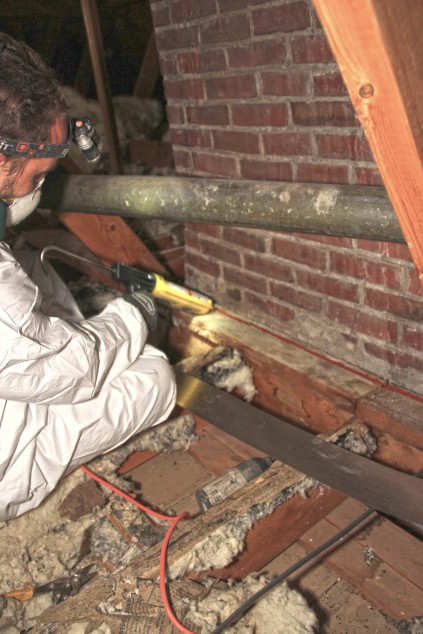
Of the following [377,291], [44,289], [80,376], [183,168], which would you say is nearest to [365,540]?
[377,291]

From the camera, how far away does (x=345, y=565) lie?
152 cm

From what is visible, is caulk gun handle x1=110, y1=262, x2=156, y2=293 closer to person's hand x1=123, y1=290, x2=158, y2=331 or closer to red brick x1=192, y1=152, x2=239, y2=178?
person's hand x1=123, y1=290, x2=158, y2=331

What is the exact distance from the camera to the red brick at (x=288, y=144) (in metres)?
1.75

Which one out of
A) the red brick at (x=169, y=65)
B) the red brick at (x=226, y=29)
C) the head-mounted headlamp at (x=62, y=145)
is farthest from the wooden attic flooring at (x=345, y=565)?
the red brick at (x=169, y=65)

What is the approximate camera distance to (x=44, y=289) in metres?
2.10

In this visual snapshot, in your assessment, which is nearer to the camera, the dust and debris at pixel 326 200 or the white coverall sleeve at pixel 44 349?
the dust and debris at pixel 326 200

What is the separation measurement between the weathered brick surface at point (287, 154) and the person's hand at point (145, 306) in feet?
1.75

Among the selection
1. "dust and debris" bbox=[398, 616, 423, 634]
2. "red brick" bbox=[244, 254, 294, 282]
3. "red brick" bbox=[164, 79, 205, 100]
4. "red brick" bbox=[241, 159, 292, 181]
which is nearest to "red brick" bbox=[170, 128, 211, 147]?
"red brick" bbox=[164, 79, 205, 100]

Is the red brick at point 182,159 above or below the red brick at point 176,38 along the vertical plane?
below

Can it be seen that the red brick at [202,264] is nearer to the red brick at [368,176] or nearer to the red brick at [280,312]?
the red brick at [280,312]

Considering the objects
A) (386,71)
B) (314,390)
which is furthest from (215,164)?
(386,71)

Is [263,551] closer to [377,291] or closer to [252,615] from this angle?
[252,615]

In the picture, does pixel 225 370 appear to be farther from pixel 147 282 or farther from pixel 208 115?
pixel 208 115

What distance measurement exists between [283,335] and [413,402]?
62cm
